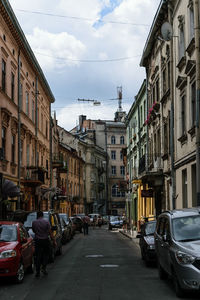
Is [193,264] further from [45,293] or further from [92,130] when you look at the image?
[92,130]

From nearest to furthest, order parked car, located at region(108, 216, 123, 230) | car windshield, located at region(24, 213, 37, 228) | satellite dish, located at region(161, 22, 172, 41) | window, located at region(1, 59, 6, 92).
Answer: car windshield, located at region(24, 213, 37, 228), satellite dish, located at region(161, 22, 172, 41), window, located at region(1, 59, 6, 92), parked car, located at region(108, 216, 123, 230)

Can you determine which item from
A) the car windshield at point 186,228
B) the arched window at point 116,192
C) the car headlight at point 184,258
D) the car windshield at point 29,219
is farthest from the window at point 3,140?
Result: the arched window at point 116,192

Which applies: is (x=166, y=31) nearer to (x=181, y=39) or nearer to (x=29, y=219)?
(x=181, y=39)

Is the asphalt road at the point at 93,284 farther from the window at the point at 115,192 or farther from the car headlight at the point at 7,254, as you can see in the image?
the window at the point at 115,192

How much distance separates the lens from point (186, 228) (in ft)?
35.5

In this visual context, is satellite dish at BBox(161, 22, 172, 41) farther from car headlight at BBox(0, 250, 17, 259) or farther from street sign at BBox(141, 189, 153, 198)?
car headlight at BBox(0, 250, 17, 259)

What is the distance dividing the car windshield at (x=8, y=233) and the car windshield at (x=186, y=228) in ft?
13.7

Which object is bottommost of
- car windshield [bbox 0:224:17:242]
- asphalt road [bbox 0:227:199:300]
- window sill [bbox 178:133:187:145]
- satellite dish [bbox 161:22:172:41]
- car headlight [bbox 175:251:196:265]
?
asphalt road [bbox 0:227:199:300]

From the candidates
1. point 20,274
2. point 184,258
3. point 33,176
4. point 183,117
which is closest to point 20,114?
point 33,176

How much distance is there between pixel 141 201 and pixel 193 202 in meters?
20.5

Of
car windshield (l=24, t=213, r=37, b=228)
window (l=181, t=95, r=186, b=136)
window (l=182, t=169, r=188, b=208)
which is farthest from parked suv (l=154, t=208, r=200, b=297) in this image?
window (l=181, t=95, r=186, b=136)

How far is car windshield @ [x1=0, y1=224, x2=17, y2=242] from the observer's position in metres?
12.6

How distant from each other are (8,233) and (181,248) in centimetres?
505

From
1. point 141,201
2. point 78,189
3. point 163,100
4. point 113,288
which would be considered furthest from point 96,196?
point 113,288
